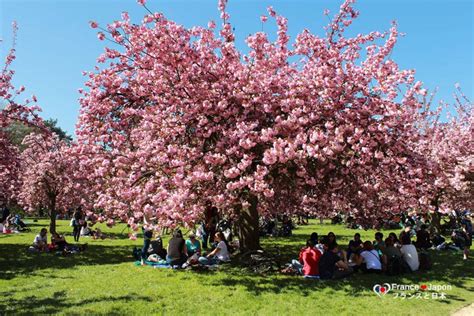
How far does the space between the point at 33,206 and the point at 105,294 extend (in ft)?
81.4

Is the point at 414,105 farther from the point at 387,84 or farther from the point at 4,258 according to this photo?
the point at 4,258

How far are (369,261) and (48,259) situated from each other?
38.0 ft

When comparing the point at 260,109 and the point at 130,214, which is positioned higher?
the point at 260,109

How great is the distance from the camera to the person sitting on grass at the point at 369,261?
1130cm

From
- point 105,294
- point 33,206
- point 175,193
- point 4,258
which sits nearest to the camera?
point 105,294

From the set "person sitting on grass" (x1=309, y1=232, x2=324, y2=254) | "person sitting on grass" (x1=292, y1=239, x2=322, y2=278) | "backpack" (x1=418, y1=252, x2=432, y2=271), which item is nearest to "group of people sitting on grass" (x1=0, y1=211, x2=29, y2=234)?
"person sitting on grass" (x1=309, y1=232, x2=324, y2=254)

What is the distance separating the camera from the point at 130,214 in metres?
11.6

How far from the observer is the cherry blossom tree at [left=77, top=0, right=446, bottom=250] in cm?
1034

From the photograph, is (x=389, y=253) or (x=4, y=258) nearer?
(x=389, y=253)

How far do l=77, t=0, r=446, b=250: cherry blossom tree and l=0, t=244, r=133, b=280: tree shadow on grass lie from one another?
317 centimetres

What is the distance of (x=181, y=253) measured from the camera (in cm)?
1203

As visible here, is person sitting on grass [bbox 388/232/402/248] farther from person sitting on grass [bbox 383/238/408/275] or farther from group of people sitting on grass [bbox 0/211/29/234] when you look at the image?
group of people sitting on grass [bbox 0/211/29/234]

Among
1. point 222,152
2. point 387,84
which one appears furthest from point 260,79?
point 387,84

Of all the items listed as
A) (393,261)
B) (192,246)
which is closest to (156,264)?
(192,246)
